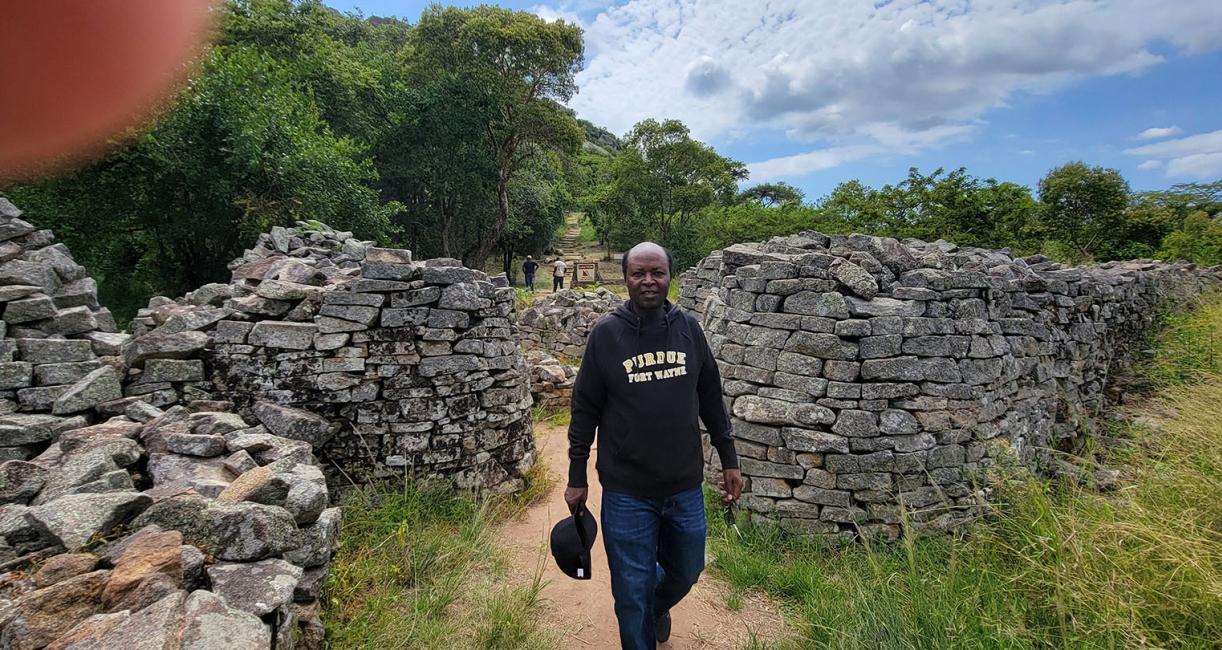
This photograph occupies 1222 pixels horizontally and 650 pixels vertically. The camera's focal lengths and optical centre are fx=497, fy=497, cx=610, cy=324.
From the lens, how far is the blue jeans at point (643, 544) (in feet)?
8.21

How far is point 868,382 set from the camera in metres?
3.87

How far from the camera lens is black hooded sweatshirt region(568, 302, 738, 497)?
2441 mm

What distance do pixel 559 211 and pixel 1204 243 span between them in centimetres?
2320

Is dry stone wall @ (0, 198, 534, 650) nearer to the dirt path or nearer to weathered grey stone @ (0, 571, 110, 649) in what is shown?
weathered grey stone @ (0, 571, 110, 649)

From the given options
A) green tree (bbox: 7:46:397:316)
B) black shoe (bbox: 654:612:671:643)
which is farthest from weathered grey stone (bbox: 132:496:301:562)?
green tree (bbox: 7:46:397:316)

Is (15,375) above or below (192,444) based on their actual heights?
above

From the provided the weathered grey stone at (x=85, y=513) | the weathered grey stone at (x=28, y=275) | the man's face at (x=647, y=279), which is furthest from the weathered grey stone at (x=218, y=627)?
the weathered grey stone at (x=28, y=275)

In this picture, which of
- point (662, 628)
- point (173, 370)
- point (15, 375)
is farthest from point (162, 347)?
point (662, 628)

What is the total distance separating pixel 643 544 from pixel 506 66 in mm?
19787

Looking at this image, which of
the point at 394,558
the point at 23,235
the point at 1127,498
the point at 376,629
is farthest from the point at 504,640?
the point at 23,235

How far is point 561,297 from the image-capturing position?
41.9 ft

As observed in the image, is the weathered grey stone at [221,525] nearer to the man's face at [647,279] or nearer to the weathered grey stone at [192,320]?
the man's face at [647,279]

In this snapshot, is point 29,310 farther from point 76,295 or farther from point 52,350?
point 76,295

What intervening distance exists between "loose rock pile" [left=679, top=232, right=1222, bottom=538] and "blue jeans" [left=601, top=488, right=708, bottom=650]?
1660 mm
